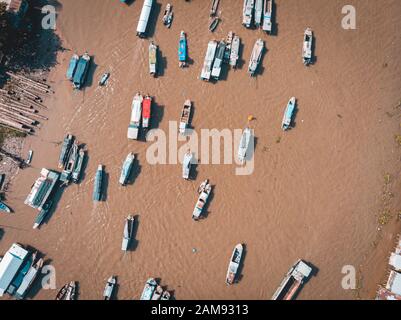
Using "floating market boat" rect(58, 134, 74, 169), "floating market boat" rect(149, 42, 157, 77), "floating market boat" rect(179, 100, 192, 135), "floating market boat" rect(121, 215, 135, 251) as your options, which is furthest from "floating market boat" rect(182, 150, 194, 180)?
"floating market boat" rect(58, 134, 74, 169)

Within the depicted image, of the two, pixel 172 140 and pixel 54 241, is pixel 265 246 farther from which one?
pixel 54 241

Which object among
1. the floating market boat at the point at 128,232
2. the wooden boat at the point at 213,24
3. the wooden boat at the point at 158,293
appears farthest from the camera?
the wooden boat at the point at 213,24

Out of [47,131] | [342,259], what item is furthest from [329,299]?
[47,131]

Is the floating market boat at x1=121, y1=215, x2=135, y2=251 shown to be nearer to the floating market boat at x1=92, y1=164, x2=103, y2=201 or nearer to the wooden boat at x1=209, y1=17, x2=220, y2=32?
the floating market boat at x1=92, y1=164, x2=103, y2=201

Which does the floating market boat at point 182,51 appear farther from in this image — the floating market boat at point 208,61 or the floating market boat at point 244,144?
the floating market boat at point 244,144

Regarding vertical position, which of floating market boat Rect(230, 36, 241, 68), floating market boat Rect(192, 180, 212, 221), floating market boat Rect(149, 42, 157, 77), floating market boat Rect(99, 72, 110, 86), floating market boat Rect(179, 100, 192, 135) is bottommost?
floating market boat Rect(192, 180, 212, 221)

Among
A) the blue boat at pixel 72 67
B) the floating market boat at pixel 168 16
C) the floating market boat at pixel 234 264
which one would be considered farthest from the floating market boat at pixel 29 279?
the floating market boat at pixel 168 16
